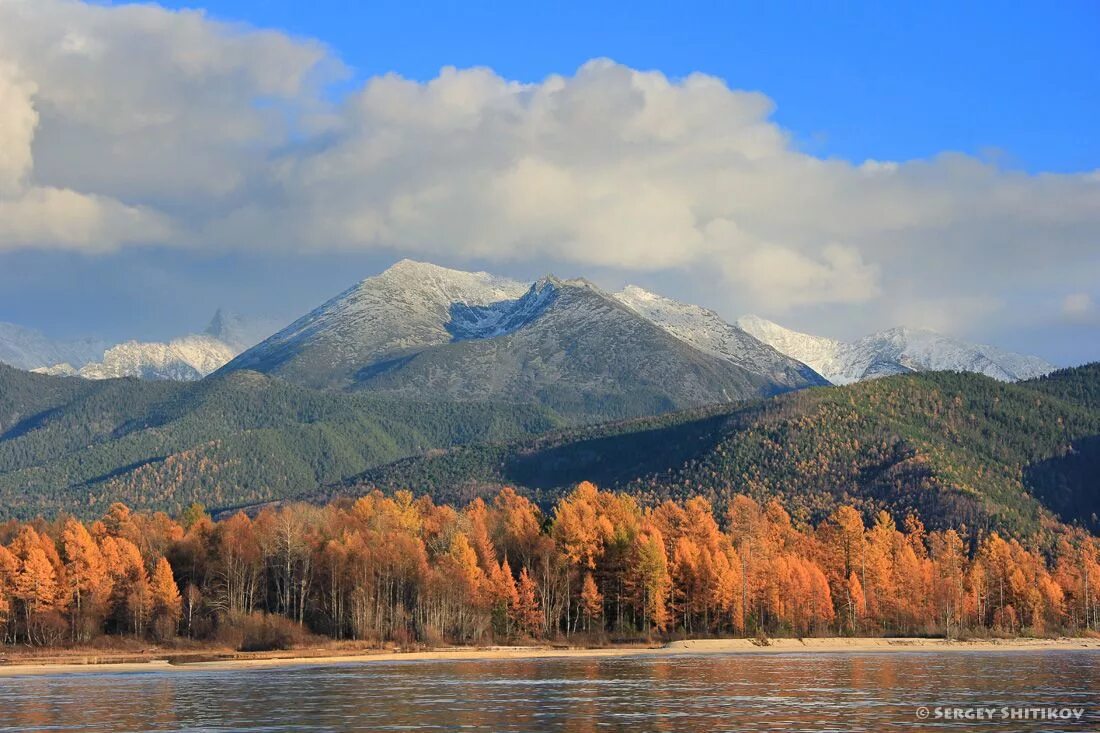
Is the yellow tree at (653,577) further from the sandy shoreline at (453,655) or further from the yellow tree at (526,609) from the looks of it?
the yellow tree at (526,609)

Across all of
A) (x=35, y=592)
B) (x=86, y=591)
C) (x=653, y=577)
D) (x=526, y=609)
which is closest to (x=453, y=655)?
(x=526, y=609)

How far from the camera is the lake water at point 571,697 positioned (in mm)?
96438

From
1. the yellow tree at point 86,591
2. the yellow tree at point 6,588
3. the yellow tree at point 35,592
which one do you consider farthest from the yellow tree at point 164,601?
the yellow tree at point 6,588

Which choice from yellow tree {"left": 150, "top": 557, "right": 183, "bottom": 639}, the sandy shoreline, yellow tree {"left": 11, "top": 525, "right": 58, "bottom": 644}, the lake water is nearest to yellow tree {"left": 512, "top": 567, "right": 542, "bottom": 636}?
the sandy shoreline

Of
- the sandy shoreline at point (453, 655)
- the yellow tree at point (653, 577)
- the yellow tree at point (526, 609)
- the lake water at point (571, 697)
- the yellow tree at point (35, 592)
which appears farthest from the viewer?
the yellow tree at point (653, 577)

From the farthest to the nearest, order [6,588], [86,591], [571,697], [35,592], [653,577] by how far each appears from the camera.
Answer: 1. [653,577]
2. [86,591]
3. [6,588]
4. [35,592]
5. [571,697]

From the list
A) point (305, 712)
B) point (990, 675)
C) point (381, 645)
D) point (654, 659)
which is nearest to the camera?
point (305, 712)

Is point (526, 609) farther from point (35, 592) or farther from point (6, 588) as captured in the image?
point (6, 588)

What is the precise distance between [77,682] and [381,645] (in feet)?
172

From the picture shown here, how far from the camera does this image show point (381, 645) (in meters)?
187

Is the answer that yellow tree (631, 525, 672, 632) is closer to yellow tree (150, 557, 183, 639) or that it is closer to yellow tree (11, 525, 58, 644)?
yellow tree (150, 557, 183, 639)

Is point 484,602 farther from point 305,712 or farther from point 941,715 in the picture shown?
point 941,715

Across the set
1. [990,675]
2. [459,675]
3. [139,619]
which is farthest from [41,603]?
[990,675]

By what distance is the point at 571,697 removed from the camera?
379 feet
